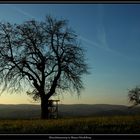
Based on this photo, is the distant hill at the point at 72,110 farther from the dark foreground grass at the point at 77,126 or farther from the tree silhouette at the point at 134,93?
the tree silhouette at the point at 134,93

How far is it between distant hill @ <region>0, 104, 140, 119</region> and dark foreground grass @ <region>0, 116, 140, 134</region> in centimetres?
9

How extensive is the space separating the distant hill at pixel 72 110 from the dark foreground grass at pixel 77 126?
9cm

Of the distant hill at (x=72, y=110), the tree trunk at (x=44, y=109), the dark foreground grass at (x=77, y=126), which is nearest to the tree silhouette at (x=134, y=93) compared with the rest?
the distant hill at (x=72, y=110)

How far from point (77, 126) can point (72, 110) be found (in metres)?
0.31

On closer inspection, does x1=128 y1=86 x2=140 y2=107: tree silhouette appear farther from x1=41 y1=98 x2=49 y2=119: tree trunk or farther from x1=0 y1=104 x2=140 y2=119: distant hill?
x1=41 y1=98 x2=49 y2=119: tree trunk

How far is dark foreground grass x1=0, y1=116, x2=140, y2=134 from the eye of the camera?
11.5 metres

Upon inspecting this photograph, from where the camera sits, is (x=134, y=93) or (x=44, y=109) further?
(x=44, y=109)

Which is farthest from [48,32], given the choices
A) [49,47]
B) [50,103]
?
[50,103]

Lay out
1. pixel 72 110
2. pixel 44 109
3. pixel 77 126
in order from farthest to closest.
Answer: pixel 44 109 → pixel 72 110 → pixel 77 126

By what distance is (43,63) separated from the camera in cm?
1202

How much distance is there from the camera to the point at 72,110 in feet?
38.7

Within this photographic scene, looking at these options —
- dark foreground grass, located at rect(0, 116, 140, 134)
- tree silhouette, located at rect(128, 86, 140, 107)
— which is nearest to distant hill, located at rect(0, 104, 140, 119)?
dark foreground grass, located at rect(0, 116, 140, 134)

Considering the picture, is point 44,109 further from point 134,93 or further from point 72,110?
point 134,93

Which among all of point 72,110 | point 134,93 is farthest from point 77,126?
point 134,93
